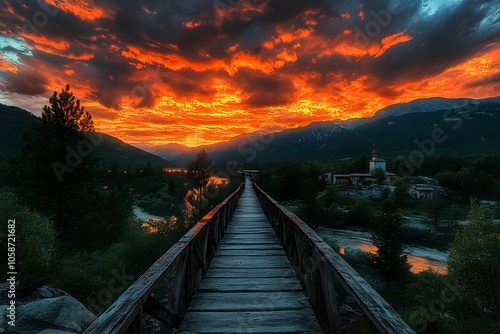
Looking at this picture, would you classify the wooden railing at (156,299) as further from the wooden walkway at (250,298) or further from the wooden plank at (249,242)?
the wooden plank at (249,242)

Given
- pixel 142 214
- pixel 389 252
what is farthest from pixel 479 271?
pixel 142 214

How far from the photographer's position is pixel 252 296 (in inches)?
159

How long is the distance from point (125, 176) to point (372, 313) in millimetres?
93912

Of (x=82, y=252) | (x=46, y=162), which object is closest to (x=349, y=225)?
(x=82, y=252)

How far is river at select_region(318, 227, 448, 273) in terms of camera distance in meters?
34.0

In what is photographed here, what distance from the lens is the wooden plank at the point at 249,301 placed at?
12.0 feet

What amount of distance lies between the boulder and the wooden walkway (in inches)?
251

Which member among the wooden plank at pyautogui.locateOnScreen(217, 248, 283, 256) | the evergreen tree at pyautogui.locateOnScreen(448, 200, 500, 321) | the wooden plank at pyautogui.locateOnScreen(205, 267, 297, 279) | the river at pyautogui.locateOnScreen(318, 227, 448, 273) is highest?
the wooden plank at pyautogui.locateOnScreen(205, 267, 297, 279)

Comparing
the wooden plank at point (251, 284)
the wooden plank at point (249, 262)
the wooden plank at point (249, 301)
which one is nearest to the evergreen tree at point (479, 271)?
the wooden plank at point (249, 262)

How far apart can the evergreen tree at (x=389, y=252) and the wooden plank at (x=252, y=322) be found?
33387 mm

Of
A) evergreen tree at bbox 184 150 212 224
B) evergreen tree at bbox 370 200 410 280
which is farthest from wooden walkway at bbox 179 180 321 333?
evergreen tree at bbox 184 150 212 224

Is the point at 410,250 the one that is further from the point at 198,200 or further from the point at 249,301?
the point at 249,301

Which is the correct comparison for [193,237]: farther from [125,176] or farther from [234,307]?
[125,176]

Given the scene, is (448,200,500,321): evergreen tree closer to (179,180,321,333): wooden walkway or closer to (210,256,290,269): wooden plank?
(179,180,321,333): wooden walkway
